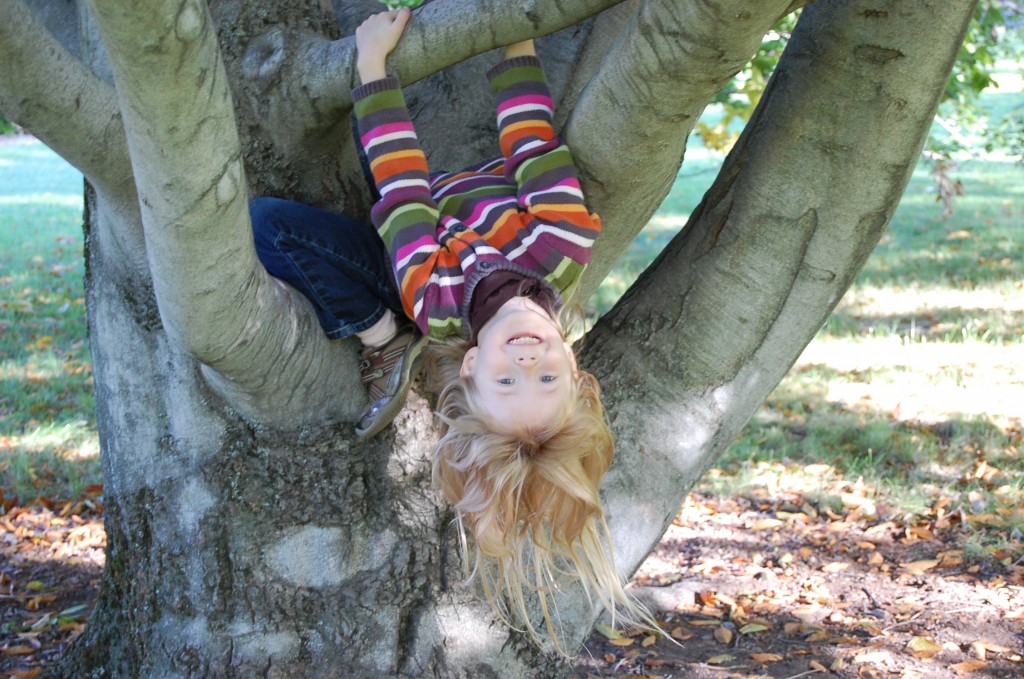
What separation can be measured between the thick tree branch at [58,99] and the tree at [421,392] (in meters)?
0.05

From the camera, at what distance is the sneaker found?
8.34 feet

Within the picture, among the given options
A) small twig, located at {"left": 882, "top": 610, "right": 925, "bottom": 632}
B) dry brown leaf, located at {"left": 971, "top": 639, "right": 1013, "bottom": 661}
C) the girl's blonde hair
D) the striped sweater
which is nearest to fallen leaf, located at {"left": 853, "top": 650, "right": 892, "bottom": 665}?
small twig, located at {"left": 882, "top": 610, "right": 925, "bottom": 632}

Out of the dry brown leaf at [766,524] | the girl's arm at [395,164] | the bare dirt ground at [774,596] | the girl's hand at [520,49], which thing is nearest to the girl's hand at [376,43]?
the girl's arm at [395,164]

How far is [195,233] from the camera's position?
200cm

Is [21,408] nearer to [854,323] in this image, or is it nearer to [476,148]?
[476,148]

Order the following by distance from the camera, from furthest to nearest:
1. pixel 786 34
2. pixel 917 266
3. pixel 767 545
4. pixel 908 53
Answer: pixel 917 266 → pixel 786 34 → pixel 767 545 → pixel 908 53

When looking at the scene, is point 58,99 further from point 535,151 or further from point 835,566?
point 835,566

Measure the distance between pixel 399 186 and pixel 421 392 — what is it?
549 mm

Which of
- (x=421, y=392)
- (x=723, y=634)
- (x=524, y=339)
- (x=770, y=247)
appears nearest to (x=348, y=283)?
(x=421, y=392)

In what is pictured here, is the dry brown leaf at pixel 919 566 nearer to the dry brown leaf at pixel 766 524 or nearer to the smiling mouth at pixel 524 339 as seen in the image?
the dry brown leaf at pixel 766 524

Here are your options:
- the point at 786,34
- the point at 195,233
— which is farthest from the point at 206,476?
the point at 786,34

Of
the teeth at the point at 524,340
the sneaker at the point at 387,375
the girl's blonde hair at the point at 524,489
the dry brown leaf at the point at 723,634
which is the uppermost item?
the teeth at the point at 524,340

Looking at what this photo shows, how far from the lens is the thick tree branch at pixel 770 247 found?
2.60 metres

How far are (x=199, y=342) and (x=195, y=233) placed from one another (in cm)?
30
